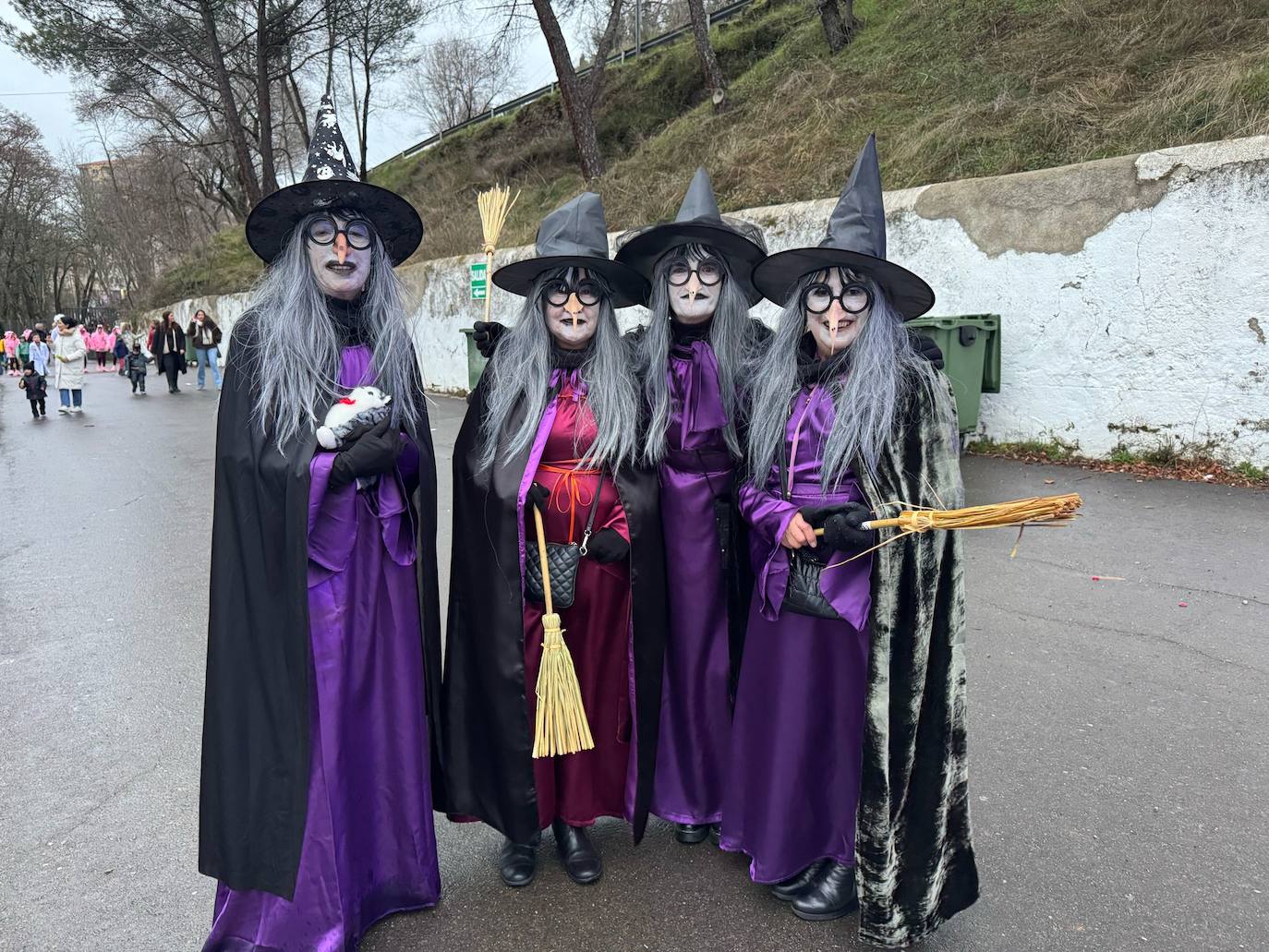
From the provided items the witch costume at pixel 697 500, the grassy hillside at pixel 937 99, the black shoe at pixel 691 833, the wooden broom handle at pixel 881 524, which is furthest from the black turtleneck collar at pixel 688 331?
the grassy hillside at pixel 937 99

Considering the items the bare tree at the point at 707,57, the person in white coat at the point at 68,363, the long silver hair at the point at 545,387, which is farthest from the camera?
the bare tree at the point at 707,57

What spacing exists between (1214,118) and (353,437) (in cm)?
873

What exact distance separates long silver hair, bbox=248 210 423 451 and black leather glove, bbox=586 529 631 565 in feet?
2.20

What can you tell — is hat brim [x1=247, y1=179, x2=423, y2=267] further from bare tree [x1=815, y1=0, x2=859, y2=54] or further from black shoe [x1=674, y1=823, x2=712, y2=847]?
bare tree [x1=815, y1=0, x2=859, y2=54]

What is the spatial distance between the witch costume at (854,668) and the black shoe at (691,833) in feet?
0.62

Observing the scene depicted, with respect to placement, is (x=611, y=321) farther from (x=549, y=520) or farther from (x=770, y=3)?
(x=770, y=3)

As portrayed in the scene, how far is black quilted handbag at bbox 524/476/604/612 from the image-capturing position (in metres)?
2.69

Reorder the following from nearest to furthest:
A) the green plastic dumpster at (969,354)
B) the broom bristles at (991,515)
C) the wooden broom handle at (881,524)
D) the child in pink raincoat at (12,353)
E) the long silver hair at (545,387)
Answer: the broom bristles at (991,515)
the wooden broom handle at (881,524)
the long silver hair at (545,387)
the green plastic dumpster at (969,354)
the child in pink raincoat at (12,353)

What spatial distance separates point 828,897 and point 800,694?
2.11 ft

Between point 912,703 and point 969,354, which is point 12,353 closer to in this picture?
point 969,354

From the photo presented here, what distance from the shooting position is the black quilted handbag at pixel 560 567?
2.69 m

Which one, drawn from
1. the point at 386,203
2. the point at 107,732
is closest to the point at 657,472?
the point at 386,203

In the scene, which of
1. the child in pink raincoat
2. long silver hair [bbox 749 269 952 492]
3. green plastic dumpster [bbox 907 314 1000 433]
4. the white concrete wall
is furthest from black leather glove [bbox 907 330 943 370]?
the child in pink raincoat

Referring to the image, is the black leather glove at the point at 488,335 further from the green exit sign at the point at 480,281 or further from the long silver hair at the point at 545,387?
the green exit sign at the point at 480,281
